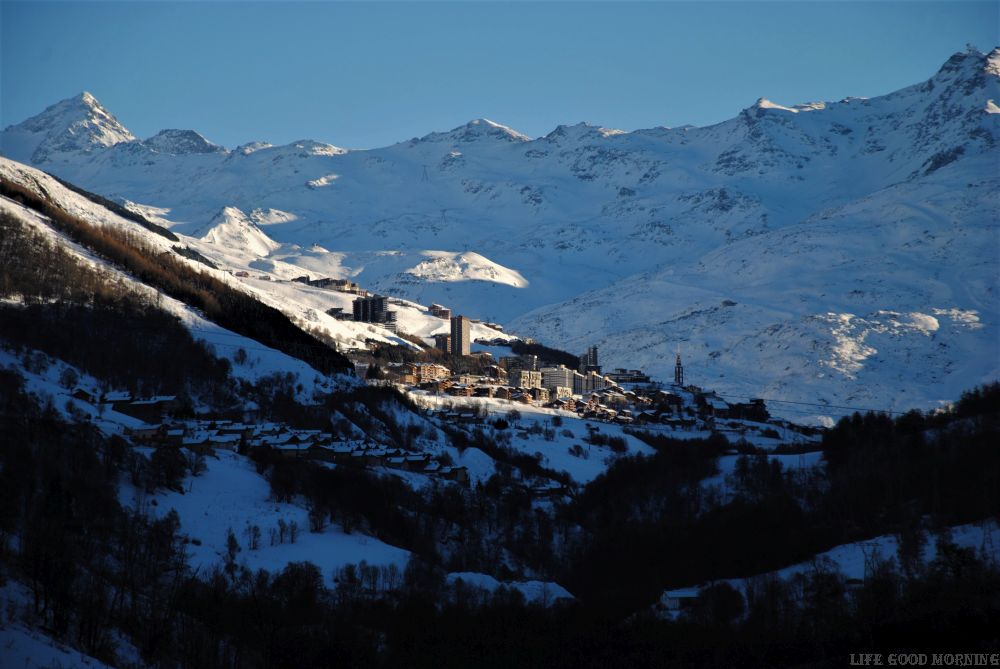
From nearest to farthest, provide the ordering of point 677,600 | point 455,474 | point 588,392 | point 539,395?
point 677,600 → point 455,474 → point 539,395 → point 588,392

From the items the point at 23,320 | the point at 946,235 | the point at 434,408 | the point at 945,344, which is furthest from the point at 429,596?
the point at 946,235

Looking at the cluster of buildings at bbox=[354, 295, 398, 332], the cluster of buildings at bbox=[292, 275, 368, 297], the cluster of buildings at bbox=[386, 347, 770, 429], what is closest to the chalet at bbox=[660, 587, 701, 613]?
the cluster of buildings at bbox=[386, 347, 770, 429]

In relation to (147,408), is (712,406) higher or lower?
higher

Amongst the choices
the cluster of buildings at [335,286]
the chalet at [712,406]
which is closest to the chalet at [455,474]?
the chalet at [712,406]

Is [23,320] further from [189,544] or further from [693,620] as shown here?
[693,620]

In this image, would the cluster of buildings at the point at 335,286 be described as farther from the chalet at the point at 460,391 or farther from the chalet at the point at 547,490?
the chalet at the point at 547,490

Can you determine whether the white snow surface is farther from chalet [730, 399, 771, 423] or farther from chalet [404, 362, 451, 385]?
chalet [730, 399, 771, 423]

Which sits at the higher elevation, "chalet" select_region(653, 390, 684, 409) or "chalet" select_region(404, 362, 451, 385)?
"chalet" select_region(404, 362, 451, 385)

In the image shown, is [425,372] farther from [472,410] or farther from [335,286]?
[335,286]

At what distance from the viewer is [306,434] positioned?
60906 millimetres

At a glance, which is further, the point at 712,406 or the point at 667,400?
the point at 667,400

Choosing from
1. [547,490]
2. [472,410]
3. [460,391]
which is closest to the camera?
[547,490]

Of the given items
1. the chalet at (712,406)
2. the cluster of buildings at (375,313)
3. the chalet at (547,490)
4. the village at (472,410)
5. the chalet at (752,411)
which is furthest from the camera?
the cluster of buildings at (375,313)

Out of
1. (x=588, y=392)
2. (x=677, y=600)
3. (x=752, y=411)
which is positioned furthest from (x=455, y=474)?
(x=588, y=392)
